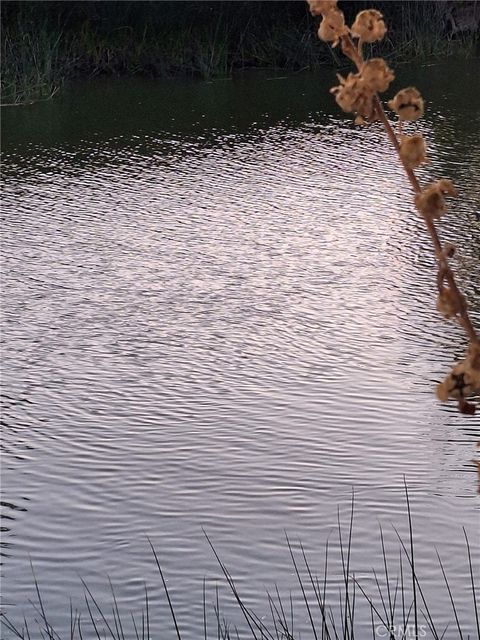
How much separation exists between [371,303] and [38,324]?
0.84m

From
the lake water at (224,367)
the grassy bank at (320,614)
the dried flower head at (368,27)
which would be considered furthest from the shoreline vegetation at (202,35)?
the dried flower head at (368,27)

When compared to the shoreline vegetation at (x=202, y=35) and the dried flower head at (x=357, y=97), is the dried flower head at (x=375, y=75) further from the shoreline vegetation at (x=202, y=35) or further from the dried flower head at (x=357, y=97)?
the shoreline vegetation at (x=202, y=35)

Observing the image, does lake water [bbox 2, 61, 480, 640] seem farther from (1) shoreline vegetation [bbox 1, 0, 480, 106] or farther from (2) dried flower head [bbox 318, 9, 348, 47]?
(1) shoreline vegetation [bbox 1, 0, 480, 106]

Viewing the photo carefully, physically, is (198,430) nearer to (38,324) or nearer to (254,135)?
(38,324)

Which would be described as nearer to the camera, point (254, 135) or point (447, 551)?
point (447, 551)


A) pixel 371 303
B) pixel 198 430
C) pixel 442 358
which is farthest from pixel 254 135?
pixel 198 430

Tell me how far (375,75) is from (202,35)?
26.2ft

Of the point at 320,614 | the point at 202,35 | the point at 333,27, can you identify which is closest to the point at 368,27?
the point at 333,27

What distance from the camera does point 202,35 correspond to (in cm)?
831

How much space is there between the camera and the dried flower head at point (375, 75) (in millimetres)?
536

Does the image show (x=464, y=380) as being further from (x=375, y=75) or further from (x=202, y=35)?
(x=202, y=35)

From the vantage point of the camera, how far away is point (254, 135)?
217 inches

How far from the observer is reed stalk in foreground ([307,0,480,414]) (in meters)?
0.52

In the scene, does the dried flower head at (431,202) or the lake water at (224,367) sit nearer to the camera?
the dried flower head at (431,202)
